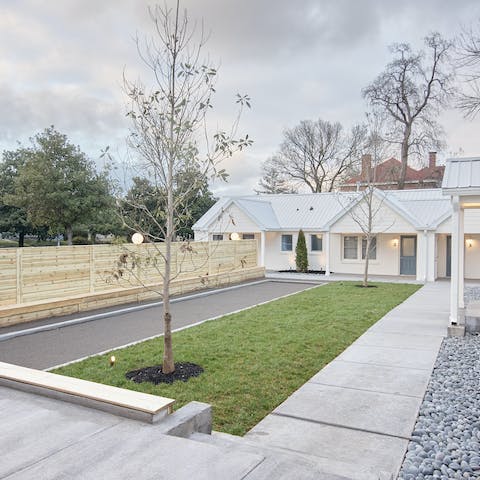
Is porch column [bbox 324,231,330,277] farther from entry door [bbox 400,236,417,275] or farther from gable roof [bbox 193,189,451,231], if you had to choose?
entry door [bbox 400,236,417,275]

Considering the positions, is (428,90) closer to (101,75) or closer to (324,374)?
(101,75)

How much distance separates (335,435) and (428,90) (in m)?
35.0

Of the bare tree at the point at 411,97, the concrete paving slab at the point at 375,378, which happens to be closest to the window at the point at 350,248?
the bare tree at the point at 411,97

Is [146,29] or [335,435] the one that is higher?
[146,29]

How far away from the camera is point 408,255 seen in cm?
2233

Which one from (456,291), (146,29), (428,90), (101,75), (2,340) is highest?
(428,90)

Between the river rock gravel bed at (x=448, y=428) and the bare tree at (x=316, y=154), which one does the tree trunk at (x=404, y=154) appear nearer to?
the bare tree at (x=316, y=154)

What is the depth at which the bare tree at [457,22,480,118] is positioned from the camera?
36.0 feet

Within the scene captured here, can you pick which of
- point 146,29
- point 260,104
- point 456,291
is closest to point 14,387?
point 146,29

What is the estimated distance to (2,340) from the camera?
355 inches

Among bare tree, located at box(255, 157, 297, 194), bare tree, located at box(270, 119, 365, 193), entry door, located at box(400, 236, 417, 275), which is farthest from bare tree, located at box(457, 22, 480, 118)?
bare tree, located at box(255, 157, 297, 194)

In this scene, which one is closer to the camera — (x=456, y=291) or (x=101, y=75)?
(x=456, y=291)

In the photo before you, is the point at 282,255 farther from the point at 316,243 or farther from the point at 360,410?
the point at 360,410

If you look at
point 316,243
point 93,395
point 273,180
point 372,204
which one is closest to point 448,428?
point 93,395
